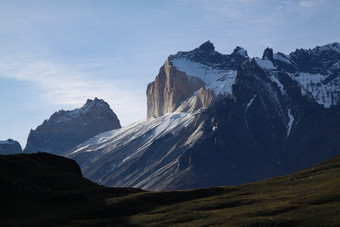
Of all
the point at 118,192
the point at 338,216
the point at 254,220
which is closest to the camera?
the point at 338,216

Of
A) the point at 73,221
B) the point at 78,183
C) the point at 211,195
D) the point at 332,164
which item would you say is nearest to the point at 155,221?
the point at 73,221

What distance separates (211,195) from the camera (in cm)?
10962

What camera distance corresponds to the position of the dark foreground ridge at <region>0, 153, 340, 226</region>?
8281 centimetres

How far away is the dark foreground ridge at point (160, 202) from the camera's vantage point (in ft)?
272

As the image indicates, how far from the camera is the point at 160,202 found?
106m

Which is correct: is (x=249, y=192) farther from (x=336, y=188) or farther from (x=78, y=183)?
(x=78, y=183)

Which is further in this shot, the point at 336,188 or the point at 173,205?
the point at 173,205

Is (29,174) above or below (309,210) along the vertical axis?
above

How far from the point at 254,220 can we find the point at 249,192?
28.1 metres

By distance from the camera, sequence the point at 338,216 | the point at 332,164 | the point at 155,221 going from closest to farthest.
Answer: the point at 338,216, the point at 155,221, the point at 332,164

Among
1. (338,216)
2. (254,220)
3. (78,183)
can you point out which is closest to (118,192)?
(78,183)

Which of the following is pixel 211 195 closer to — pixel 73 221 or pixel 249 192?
pixel 249 192

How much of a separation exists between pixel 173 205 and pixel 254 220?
2560cm

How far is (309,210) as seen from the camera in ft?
265
